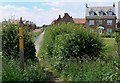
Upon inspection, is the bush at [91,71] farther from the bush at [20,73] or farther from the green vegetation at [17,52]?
the bush at [20,73]

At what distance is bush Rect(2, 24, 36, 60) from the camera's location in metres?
9.63

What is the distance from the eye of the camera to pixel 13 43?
9.76 m

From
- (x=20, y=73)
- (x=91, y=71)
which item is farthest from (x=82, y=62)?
(x=20, y=73)

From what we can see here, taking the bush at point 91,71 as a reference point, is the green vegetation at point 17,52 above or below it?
above

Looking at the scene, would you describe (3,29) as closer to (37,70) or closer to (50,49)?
(37,70)

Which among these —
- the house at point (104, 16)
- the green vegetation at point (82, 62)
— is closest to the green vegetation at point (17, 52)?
the green vegetation at point (82, 62)

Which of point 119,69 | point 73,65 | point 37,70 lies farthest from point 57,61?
point 119,69

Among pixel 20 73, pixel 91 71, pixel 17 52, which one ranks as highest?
pixel 17 52

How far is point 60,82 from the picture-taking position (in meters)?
8.60

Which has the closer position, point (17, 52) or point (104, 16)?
point (17, 52)

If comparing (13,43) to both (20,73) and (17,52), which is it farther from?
(20,73)

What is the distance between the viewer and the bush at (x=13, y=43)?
31.6ft

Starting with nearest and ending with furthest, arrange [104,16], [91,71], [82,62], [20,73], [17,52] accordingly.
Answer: [20,73] < [91,71] < [82,62] < [17,52] < [104,16]

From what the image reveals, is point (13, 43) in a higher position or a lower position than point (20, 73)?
higher
